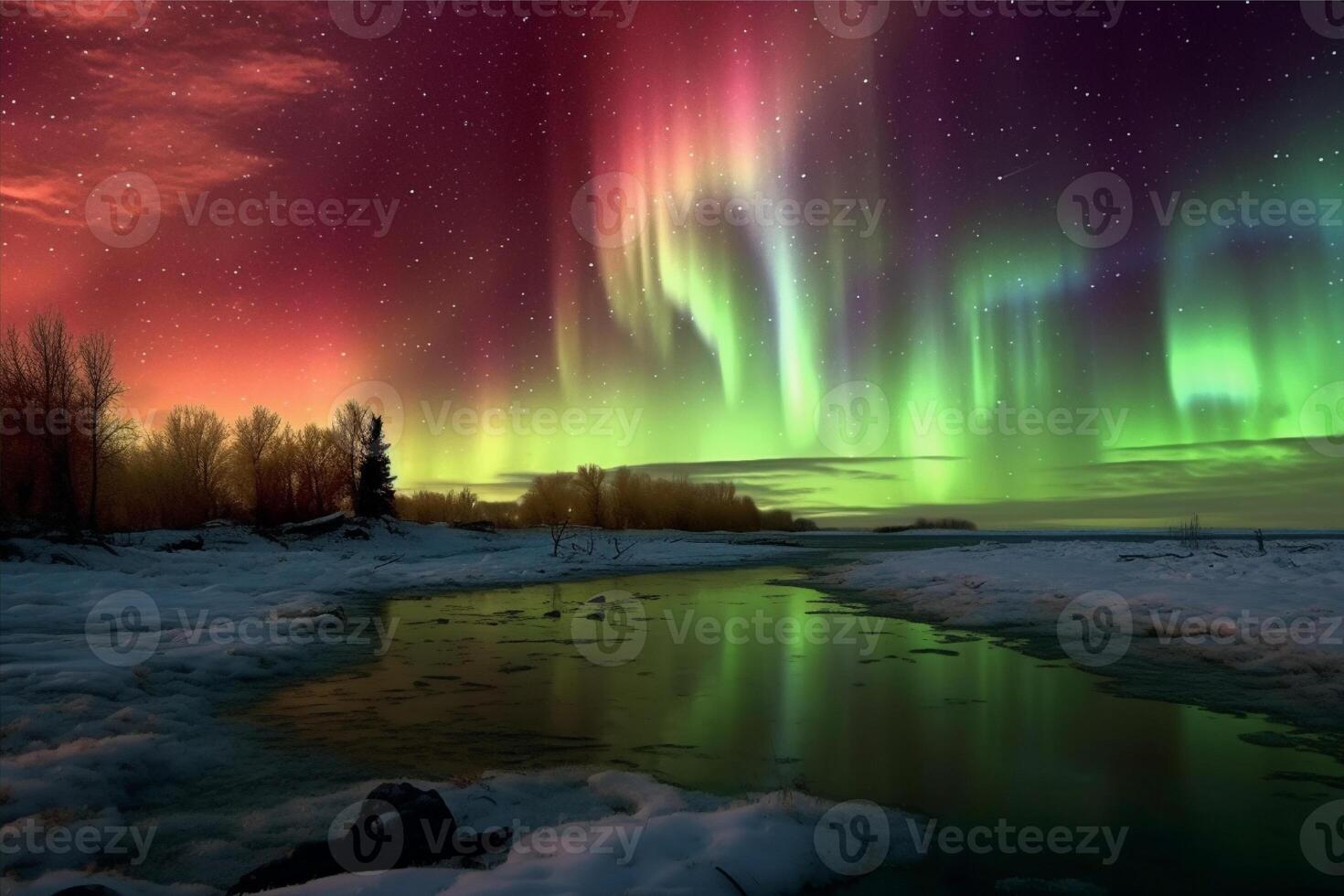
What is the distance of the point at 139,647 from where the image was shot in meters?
10.7

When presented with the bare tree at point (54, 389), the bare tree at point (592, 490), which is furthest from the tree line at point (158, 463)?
the bare tree at point (592, 490)

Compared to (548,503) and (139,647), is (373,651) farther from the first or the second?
(548,503)

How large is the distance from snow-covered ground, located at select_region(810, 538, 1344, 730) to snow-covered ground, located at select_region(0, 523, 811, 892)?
10.8 meters

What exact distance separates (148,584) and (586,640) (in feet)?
42.1

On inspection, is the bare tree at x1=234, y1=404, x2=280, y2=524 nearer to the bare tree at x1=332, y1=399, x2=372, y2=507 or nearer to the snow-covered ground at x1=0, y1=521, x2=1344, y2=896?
the bare tree at x1=332, y1=399, x2=372, y2=507

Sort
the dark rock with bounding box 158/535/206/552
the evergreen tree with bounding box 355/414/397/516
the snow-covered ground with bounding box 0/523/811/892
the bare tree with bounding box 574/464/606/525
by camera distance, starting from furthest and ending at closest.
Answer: the bare tree with bounding box 574/464/606/525
the evergreen tree with bounding box 355/414/397/516
the dark rock with bounding box 158/535/206/552
the snow-covered ground with bounding box 0/523/811/892

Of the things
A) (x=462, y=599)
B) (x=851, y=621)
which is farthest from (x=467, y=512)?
(x=851, y=621)

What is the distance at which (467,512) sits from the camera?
98750mm

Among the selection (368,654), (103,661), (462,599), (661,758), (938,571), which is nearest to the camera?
(661,758)

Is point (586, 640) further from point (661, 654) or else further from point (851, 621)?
point (851, 621)

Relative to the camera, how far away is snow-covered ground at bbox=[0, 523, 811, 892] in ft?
19.1

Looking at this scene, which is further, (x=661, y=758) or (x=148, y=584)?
(x=148, y=584)

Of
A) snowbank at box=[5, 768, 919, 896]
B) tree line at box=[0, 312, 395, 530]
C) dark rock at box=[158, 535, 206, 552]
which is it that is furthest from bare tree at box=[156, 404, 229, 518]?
snowbank at box=[5, 768, 919, 896]

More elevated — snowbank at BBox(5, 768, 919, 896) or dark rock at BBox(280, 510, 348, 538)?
dark rock at BBox(280, 510, 348, 538)
